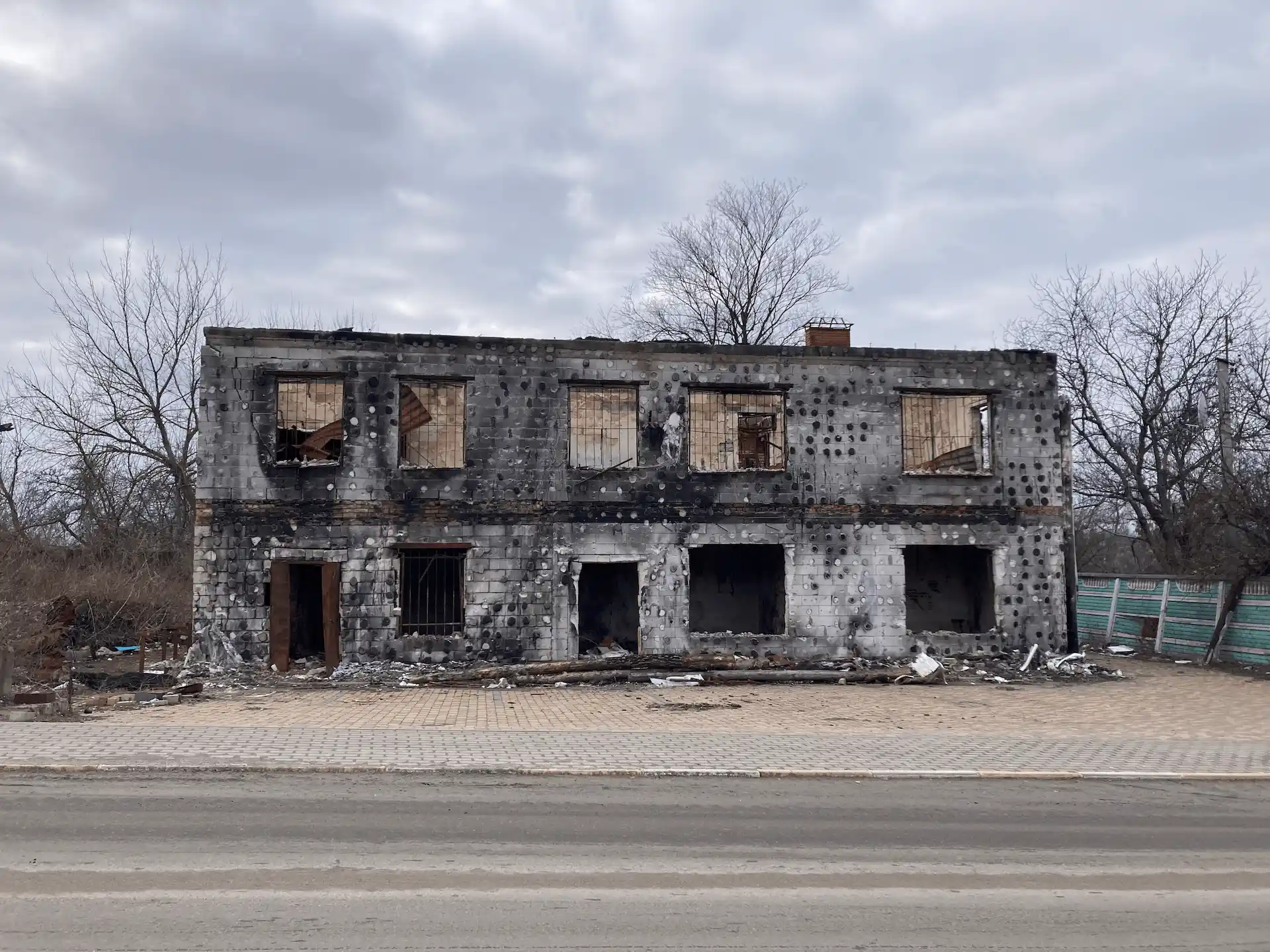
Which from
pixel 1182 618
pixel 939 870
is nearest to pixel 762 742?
pixel 939 870

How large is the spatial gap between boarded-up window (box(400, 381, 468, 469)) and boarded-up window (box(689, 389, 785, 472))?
15.2ft

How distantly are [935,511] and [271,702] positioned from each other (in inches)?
524

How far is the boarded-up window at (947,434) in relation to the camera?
Answer: 21.8m

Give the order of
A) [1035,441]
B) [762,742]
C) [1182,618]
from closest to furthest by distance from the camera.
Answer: [762,742], [1035,441], [1182,618]

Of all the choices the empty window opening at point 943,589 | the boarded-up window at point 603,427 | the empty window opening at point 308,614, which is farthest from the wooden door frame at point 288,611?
→ the empty window opening at point 943,589

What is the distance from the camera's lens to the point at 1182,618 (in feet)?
79.9

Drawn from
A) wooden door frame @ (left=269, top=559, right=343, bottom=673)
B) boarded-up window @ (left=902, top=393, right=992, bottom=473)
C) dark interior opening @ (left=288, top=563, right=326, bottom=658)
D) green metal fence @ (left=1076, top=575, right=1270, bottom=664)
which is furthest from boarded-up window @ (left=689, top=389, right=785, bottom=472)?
green metal fence @ (left=1076, top=575, right=1270, bottom=664)

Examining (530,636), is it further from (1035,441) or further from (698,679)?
(1035,441)

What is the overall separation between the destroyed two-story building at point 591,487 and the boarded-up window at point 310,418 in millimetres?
39

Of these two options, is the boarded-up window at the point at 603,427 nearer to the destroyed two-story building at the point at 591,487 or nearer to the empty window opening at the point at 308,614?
the destroyed two-story building at the point at 591,487

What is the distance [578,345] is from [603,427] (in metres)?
1.71

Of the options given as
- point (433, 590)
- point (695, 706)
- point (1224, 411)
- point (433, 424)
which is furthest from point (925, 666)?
point (1224, 411)

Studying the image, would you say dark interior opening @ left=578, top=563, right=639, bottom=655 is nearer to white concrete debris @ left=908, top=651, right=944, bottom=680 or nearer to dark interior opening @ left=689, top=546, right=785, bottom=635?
dark interior opening @ left=689, top=546, right=785, bottom=635

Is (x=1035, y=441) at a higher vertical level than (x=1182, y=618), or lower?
higher
